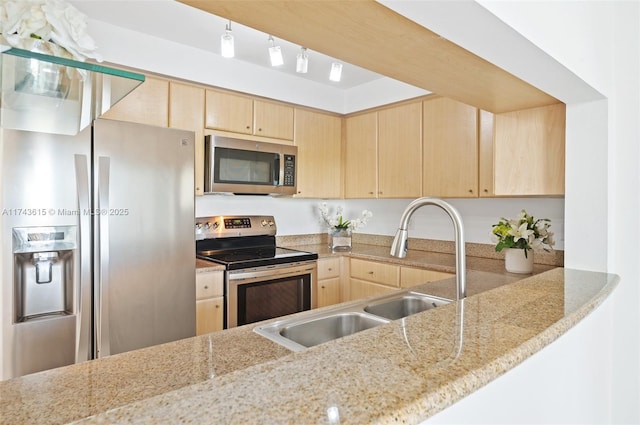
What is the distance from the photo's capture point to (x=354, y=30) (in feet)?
3.75

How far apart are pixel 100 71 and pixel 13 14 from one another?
0.53ft

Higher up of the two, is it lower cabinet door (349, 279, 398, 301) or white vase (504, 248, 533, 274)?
white vase (504, 248, 533, 274)

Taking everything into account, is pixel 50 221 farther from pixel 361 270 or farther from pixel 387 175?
pixel 387 175

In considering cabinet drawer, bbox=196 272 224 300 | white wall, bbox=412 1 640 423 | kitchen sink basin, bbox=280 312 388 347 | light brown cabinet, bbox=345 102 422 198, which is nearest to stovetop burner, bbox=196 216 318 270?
cabinet drawer, bbox=196 272 224 300

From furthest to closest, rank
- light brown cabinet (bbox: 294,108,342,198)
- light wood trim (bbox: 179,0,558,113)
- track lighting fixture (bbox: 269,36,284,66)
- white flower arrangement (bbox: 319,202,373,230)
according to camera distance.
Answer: white flower arrangement (bbox: 319,202,373,230) < light brown cabinet (bbox: 294,108,342,198) < track lighting fixture (bbox: 269,36,284,66) < light wood trim (bbox: 179,0,558,113)

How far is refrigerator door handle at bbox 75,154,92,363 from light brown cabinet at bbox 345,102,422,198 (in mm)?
2271

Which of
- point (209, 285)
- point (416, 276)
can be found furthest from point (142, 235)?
point (416, 276)

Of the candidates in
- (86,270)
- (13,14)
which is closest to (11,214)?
(86,270)

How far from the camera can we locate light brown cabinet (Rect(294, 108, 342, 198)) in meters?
3.37

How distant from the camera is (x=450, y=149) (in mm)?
2863

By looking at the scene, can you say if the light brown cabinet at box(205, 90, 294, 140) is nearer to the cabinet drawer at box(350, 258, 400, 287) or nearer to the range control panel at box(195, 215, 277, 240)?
the range control panel at box(195, 215, 277, 240)

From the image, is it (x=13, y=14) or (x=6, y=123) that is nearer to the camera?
(x=13, y=14)

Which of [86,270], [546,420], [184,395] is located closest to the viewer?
[184,395]

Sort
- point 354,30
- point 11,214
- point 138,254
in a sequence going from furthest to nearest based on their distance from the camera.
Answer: point 138,254, point 11,214, point 354,30
